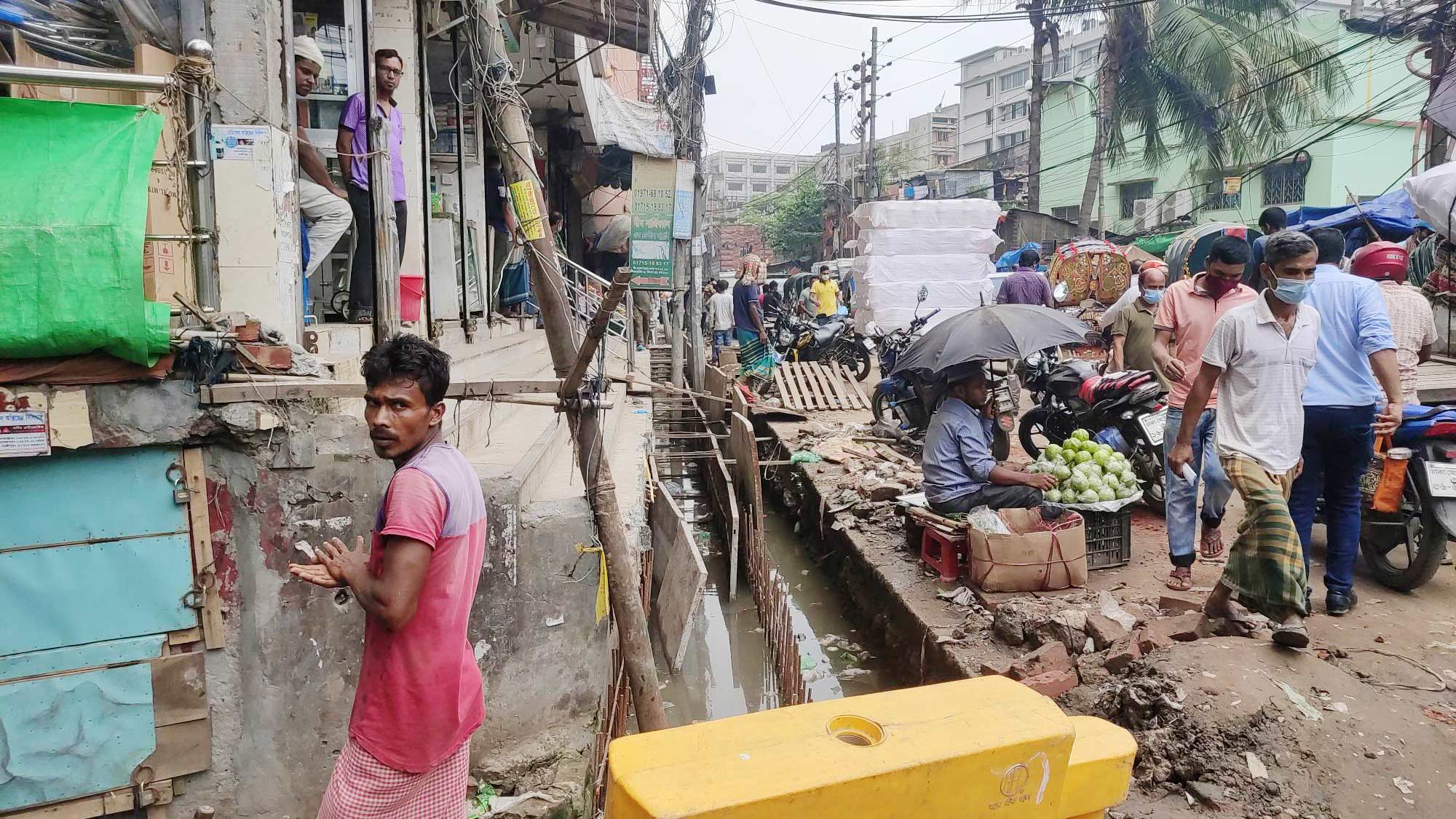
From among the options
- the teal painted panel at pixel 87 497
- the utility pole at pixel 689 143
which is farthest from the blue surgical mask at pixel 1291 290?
the utility pole at pixel 689 143

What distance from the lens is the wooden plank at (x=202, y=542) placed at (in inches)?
124

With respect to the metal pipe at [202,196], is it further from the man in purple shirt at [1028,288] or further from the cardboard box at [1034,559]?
the man in purple shirt at [1028,288]

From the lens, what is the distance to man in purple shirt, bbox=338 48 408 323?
486 cm

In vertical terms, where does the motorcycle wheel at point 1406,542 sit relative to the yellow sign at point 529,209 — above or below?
below

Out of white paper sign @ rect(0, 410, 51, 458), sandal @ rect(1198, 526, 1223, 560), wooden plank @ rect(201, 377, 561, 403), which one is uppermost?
wooden plank @ rect(201, 377, 561, 403)

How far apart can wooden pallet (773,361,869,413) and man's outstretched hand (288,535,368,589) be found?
32.7 feet

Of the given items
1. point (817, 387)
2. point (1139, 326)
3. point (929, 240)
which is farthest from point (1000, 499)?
point (929, 240)

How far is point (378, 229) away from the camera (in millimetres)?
4516

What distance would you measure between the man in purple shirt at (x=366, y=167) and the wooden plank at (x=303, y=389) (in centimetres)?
170

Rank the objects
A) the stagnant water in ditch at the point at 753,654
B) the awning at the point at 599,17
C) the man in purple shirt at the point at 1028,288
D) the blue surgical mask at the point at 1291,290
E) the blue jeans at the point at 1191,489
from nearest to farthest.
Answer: the blue surgical mask at the point at 1291,290, the blue jeans at the point at 1191,489, the stagnant water in ditch at the point at 753,654, the awning at the point at 599,17, the man in purple shirt at the point at 1028,288

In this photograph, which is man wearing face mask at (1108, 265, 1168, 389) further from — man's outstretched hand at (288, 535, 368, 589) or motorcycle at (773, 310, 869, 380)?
motorcycle at (773, 310, 869, 380)

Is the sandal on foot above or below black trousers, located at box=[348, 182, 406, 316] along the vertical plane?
below

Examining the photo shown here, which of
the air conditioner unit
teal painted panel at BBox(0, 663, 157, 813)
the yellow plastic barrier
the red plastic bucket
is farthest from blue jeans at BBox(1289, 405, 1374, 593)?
the air conditioner unit

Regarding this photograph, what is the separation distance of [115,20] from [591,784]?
3.59 metres
